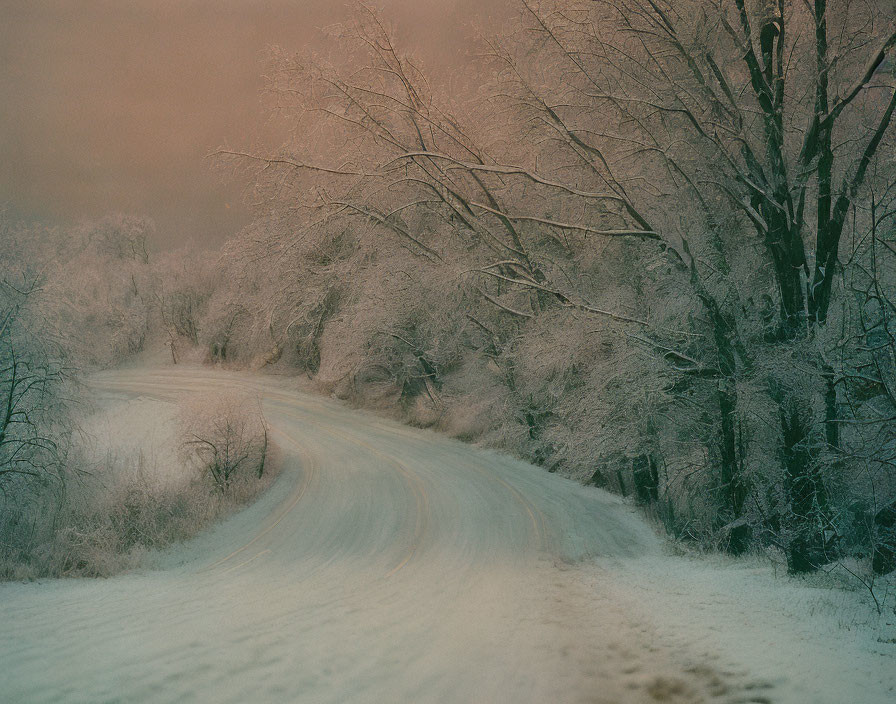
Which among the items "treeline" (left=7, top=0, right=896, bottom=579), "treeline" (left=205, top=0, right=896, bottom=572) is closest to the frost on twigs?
"treeline" (left=7, top=0, right=896, bottom=579)

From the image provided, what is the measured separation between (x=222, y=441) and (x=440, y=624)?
11008mm

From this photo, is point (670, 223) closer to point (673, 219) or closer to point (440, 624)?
point (673, 219)

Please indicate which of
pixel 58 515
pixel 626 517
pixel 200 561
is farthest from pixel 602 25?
pixel 58 515

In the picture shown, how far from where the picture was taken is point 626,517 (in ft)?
41.3

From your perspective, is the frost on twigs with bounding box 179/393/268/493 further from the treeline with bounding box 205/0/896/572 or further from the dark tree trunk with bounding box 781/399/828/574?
the dark tree trunk with bounding box 781/399/828/574

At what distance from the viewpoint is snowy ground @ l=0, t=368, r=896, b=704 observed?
12.5 feet

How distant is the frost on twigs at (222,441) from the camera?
14.7 meters

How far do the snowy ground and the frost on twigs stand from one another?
3464 millimetres

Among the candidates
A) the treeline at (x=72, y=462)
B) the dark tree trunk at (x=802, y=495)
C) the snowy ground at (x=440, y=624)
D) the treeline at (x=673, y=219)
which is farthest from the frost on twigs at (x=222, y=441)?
the dark tree trunk at (x=802, y=495)

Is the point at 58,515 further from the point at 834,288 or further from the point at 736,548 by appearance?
the point at 834,288

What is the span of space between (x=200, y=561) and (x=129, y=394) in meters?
20.9

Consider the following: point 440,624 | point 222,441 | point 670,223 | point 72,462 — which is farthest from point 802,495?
point 72,462

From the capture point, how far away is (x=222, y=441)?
1498cm

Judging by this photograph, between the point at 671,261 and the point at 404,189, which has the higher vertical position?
the point at 404,189
